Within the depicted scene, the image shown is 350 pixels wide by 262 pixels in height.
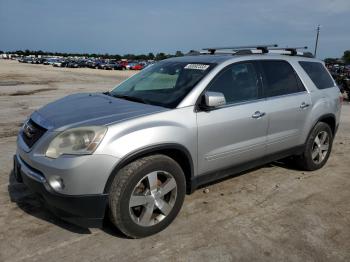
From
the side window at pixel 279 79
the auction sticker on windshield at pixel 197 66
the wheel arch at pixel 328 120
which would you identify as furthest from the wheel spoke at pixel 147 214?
the wheel arch at pixel 328 120

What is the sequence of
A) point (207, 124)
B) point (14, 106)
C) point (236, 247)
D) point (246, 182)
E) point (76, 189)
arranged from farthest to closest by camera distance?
point (14, 106)
point (246, 182)
point (207, 124)
point (236, 247)
point (76, 189)

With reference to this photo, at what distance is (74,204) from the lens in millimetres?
3174

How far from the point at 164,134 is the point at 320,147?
323 cm

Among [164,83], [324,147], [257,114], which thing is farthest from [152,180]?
[324,147]

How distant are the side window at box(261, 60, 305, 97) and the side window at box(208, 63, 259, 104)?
22 centimetres

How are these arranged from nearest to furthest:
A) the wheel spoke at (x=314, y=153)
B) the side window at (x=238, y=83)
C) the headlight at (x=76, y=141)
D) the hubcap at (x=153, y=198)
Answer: the headlight at (x=76, y=141)
the hubcap at (x=153, y=198)
the side window at (x=238, y=83)
the wheel spoke at (x=314, y=153)

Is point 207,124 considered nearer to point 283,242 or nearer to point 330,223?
point 283,242

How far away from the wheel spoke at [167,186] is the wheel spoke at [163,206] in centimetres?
8

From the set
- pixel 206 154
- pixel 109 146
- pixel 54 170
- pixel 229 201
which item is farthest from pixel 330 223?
pixel 54 170

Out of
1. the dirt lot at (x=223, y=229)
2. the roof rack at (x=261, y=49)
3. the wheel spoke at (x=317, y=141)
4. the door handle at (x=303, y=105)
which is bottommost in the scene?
the dirt lot at (x=223, y=229)

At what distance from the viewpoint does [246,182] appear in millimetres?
5145

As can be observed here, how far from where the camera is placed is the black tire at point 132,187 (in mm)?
3273

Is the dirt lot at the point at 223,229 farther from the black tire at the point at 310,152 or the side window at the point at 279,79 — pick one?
the side window at the point at 279,79

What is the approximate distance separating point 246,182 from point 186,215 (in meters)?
1.38
